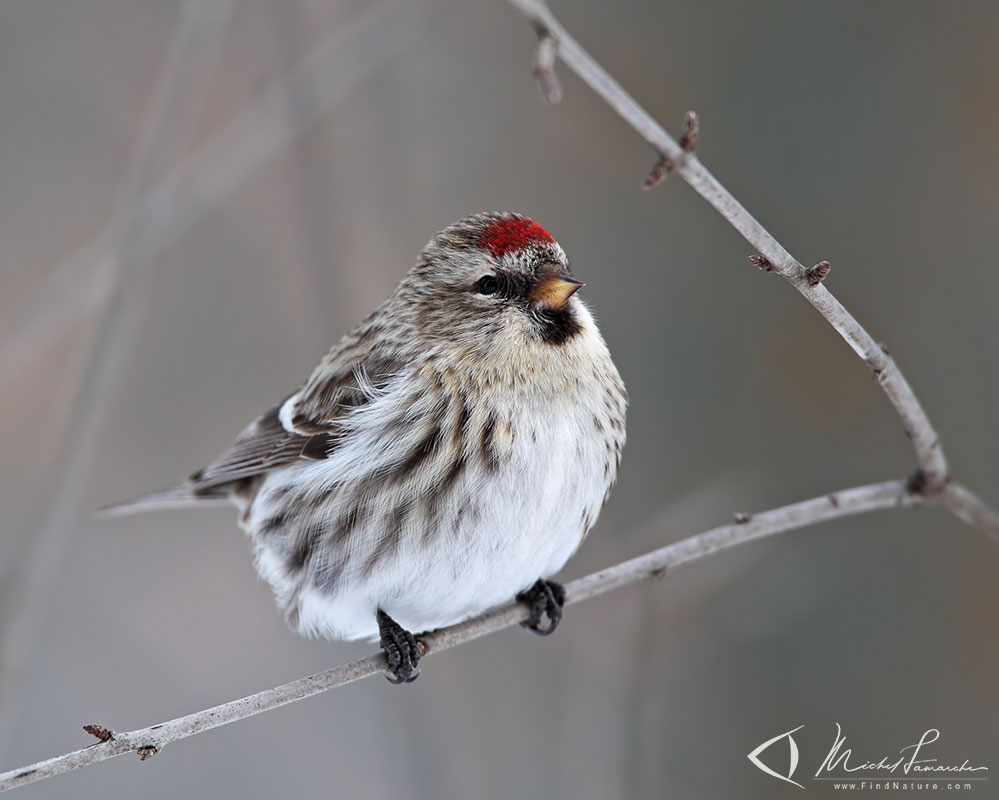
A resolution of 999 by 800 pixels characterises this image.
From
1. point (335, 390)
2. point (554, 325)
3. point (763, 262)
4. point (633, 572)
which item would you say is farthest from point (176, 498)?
point (763, 262)

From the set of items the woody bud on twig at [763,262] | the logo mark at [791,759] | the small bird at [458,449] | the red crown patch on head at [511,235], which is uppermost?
the red crown patch on head at [511,235]

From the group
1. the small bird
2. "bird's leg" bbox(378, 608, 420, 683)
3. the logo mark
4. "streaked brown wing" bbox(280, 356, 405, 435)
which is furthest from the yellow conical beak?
the logo mark

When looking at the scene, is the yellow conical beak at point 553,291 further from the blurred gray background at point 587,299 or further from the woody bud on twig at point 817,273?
the blurred gray background at point 587,299

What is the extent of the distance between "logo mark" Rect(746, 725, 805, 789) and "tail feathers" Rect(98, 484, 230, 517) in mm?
1853

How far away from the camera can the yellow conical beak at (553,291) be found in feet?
8.56

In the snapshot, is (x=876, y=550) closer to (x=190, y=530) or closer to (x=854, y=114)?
(x=854, y=114)

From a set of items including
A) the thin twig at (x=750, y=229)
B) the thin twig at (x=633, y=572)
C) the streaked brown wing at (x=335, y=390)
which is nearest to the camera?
the thin twig at (x=750, y=229)

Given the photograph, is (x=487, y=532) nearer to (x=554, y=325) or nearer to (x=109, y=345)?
(x=554, y=325)

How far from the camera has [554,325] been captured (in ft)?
8.87

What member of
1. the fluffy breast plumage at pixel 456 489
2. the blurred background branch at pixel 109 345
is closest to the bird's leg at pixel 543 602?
the fluffy breast plumage at pixel 456 489

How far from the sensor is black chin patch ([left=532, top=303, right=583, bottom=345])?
2693 mm
